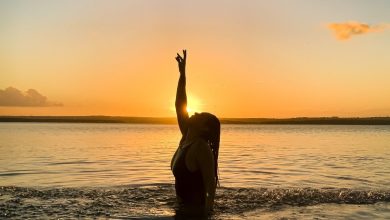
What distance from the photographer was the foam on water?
11.2 meters

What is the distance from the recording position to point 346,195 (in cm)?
1481

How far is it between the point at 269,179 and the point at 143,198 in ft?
27.1

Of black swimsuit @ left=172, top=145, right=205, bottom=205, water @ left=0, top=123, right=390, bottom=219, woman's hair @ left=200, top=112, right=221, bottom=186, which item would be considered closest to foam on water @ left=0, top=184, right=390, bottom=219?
water @ left=0, top=123, right=390, bottom=219

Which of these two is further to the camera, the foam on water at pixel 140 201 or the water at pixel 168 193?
the water at pixel 168 193

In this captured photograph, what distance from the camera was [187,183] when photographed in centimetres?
906

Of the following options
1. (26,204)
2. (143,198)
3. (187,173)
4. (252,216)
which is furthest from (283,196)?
(26,204)

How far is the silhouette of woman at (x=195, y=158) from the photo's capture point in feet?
27.4

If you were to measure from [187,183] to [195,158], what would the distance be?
0.81m

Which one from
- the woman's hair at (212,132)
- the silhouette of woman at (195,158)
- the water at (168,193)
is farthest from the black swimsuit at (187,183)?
the water at (168,193)

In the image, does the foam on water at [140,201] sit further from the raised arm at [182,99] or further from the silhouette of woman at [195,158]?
the raised arm at [182,99]

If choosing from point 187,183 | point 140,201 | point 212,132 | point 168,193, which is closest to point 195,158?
point 212,132

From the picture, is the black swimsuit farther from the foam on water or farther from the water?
the foam on water

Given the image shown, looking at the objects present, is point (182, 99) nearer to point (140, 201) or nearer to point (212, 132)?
point (212, 132)

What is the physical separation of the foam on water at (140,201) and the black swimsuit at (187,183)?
1759 mm
